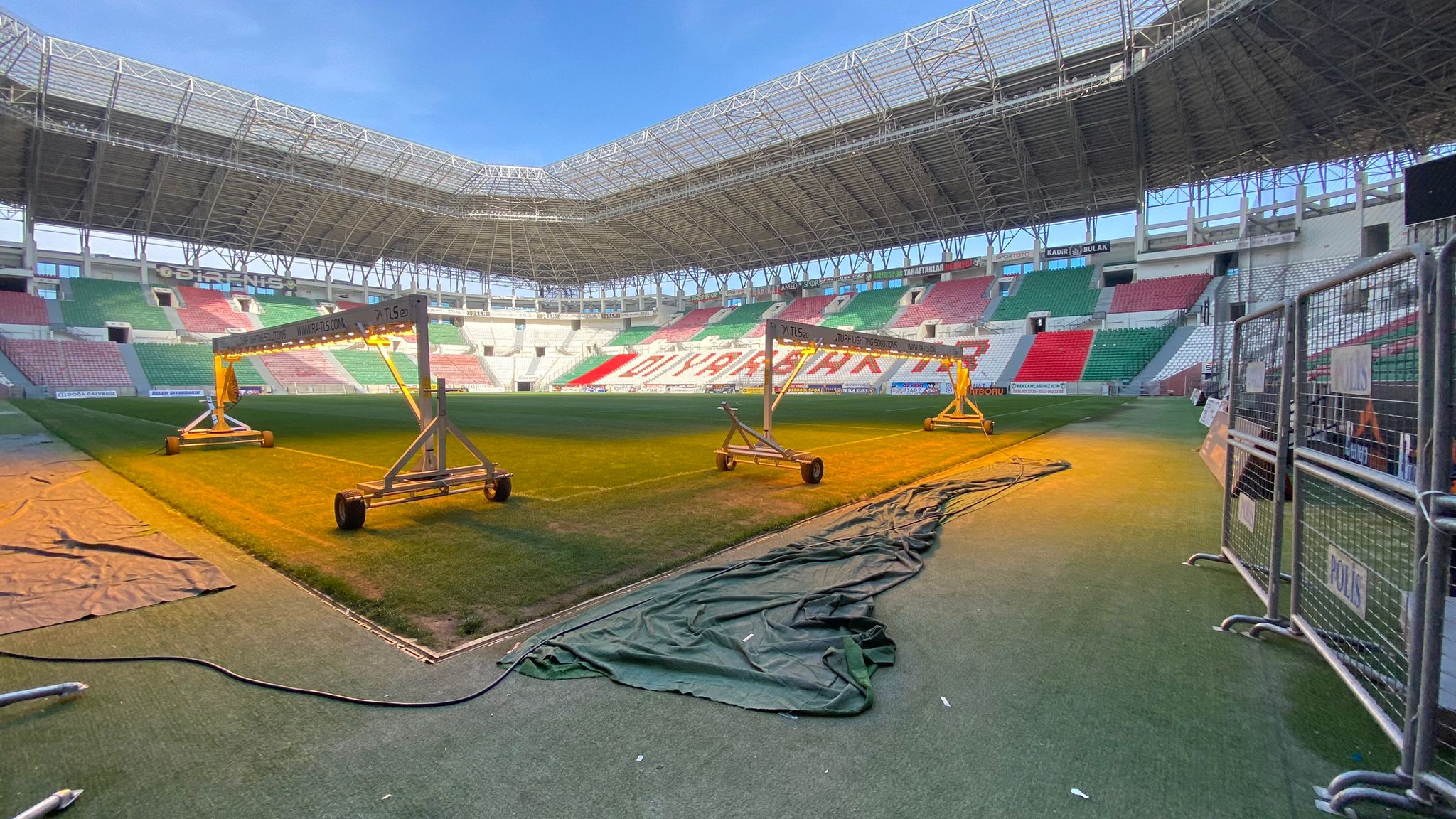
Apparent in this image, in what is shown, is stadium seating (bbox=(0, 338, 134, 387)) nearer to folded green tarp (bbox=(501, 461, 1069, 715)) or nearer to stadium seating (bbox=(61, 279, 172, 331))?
stadium seating (bbox=(61, 279, 172, 331))

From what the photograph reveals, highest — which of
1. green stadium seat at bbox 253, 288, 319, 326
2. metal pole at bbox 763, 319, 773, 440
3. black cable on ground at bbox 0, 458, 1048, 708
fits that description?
green stadium seat at bbox 253, 288, 319, 326

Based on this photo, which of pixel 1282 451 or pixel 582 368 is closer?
pixel 1282 451

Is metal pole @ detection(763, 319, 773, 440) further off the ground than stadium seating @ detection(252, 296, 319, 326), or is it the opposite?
stadium seating @ detection(252, 296, 319, 326)

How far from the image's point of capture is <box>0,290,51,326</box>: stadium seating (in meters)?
46.3

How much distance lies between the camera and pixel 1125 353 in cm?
4203

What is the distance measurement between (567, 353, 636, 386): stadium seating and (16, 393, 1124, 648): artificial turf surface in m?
52.9

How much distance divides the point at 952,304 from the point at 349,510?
56109mm

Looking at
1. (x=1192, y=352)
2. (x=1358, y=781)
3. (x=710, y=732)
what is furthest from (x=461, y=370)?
(x=1358, y=781)

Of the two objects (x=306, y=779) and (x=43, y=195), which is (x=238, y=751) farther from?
(x=43, y=195)

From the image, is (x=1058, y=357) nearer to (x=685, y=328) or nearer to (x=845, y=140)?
(x=845, y=140)

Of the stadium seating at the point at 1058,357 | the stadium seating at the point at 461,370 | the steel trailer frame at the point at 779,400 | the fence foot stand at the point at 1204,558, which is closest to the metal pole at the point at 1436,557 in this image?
the fence foot stand at the point at 1204,558

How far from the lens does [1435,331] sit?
2.23 metres

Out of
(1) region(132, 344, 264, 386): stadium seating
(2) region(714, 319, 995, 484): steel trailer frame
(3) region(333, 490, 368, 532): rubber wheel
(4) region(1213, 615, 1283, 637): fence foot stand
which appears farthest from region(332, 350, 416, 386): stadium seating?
(4) region(1213, 615, 1283, 637): fence foot stand

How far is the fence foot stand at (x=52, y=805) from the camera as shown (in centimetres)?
200
